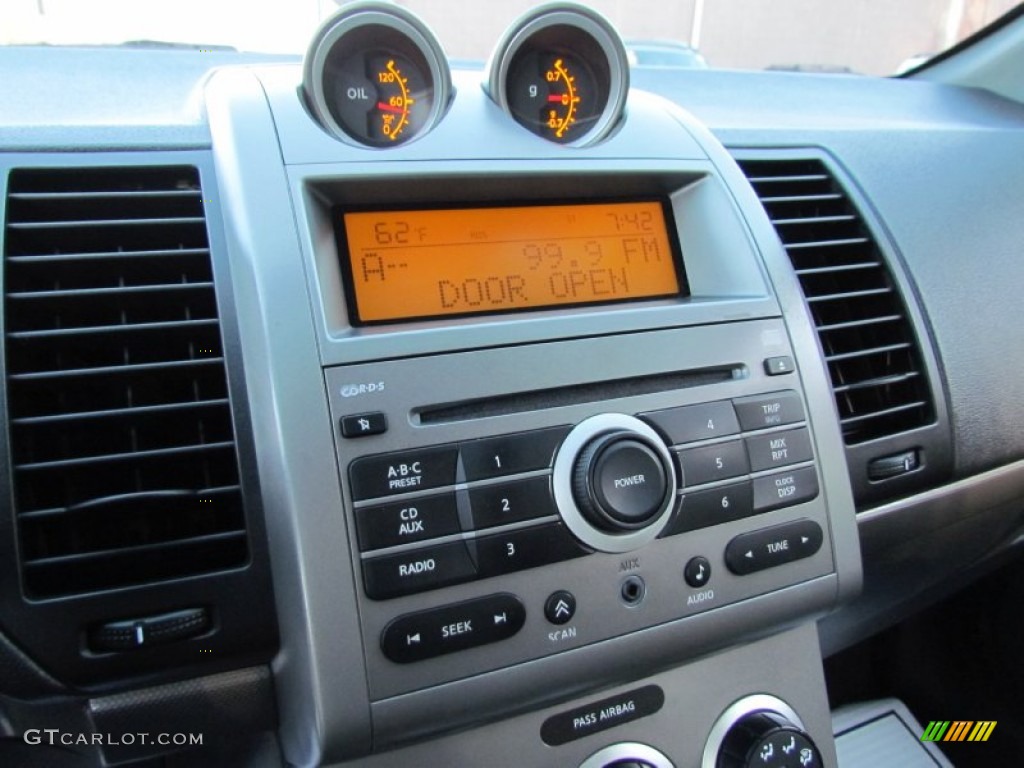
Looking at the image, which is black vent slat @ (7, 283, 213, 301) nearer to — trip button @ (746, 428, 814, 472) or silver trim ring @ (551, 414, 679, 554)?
silver trim ring @ (551, 414, 679, 554)

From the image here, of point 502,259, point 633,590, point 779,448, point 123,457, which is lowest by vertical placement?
point 633,590

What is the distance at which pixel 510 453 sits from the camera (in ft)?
2.62

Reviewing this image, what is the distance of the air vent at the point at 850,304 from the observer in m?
1.19

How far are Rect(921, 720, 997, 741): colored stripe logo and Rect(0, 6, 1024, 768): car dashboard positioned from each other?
0.86 m

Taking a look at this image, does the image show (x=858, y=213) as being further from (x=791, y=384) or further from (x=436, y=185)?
(x=436, y=185)

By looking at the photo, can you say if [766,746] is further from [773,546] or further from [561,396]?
[561,396]

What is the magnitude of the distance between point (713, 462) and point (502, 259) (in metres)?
0.32

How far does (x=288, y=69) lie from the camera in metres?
0.91

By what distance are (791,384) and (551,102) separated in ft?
1.41

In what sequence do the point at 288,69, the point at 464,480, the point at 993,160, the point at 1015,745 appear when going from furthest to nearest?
the point at 1015,745, the point at 993,160, the point at 288,69, the point at 464,480

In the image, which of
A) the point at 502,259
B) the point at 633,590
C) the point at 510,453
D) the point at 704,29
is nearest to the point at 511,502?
the point at 510,453

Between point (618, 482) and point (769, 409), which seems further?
point (769, 409)

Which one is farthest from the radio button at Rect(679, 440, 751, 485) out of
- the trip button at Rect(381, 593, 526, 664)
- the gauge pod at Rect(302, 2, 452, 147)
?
the gauge pod at Rect(302, 2, 452, 147)

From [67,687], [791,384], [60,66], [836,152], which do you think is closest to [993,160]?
[836,152]
